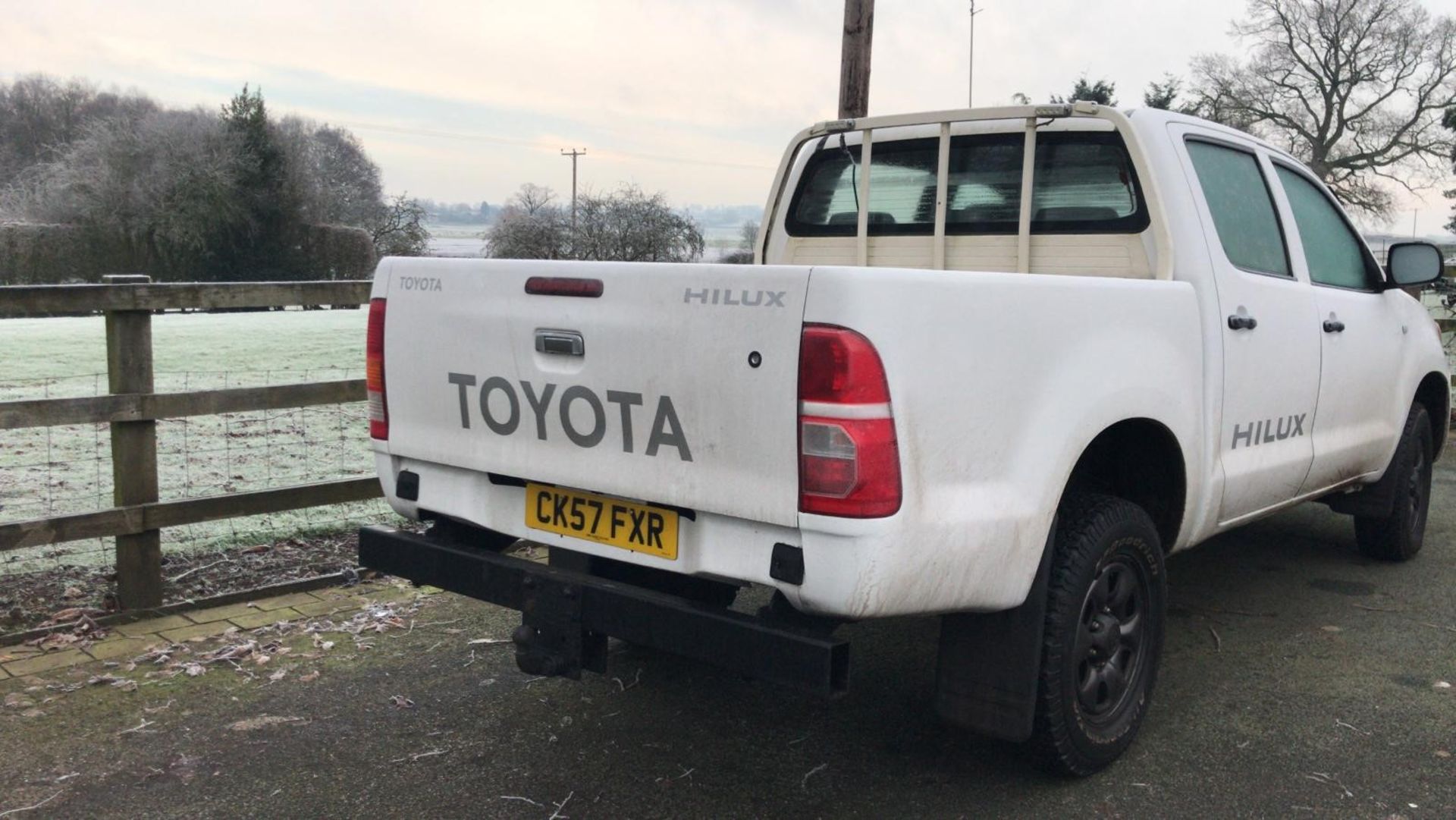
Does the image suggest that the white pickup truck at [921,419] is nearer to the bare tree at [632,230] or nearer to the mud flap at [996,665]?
the mud flap at [996,665]

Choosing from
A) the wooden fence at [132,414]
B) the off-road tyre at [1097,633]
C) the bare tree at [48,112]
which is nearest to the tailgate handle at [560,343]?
the off-road tyre at [1097,633]

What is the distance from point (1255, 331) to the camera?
4.00m

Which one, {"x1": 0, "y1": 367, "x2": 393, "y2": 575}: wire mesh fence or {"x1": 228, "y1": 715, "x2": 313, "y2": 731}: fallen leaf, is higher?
{"x1": 0, "y1": 367, "x2": 393, "y2": 575}: wire mesh fence

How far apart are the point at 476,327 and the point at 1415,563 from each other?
4999 mm

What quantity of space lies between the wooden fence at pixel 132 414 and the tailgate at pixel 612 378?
66.5 inches

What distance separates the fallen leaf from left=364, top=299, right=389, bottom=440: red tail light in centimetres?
101

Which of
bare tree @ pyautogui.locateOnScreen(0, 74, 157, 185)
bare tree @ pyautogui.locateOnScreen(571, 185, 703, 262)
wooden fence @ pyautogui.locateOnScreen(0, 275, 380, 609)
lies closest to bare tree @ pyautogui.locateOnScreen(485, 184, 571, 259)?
bare tree @ pyautogui.locateOnScreen(571, 185, 703, 262)

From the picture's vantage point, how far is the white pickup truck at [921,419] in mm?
2645

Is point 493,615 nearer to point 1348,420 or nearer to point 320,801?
point 320,801

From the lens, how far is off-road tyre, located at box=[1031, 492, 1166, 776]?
3135 millimetres

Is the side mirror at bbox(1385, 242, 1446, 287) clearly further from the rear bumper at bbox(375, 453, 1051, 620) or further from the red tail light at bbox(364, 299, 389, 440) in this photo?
the red tail light at bbox(364, 299, 389, 440)

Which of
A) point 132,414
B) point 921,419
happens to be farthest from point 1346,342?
point 132,414

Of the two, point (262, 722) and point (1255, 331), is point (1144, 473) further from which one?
point (262, 722)

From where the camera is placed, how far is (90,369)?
10141mm
